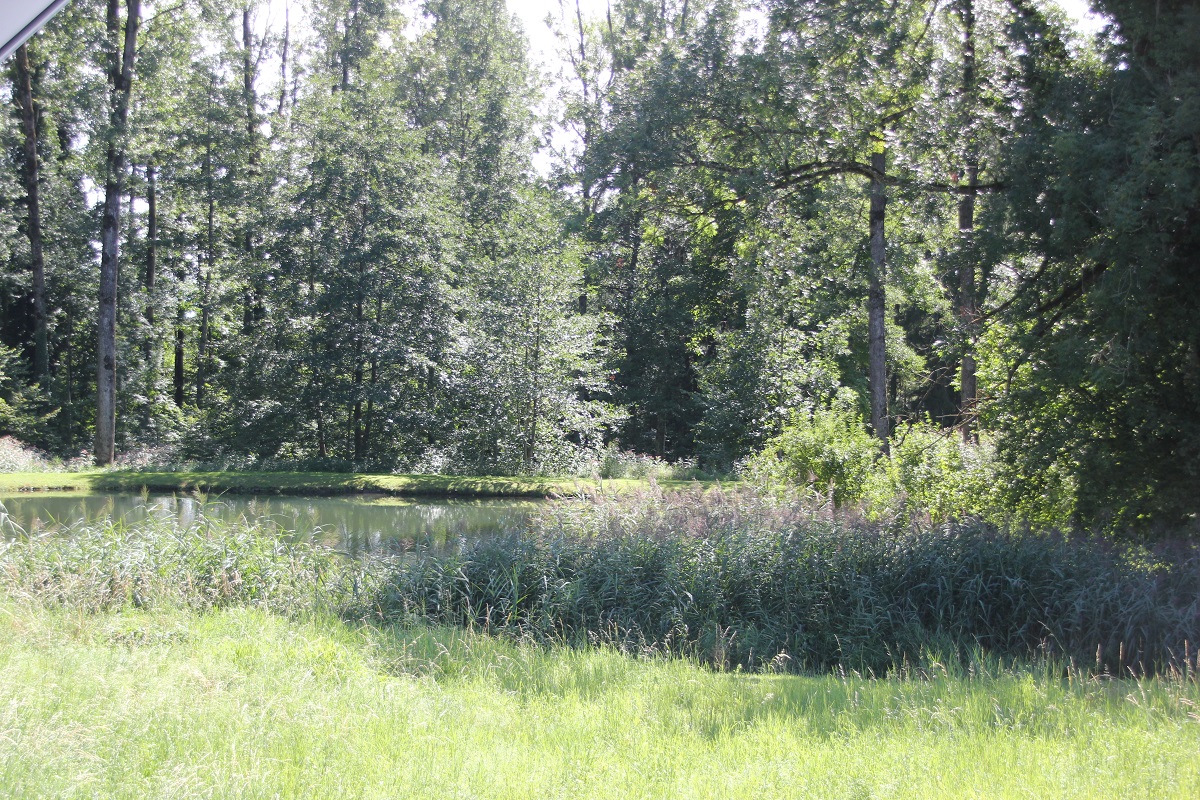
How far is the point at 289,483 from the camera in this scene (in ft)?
65.9

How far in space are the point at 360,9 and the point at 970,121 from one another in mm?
30143

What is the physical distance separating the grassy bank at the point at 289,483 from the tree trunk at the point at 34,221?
9.05m

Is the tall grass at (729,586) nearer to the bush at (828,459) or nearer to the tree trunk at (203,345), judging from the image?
the bush at (828,459)

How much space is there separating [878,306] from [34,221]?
24.9 m

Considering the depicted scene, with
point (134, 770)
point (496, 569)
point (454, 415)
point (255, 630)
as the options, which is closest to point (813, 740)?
point (134, 770)

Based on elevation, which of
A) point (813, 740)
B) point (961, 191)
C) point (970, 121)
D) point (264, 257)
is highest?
point (264, 257)

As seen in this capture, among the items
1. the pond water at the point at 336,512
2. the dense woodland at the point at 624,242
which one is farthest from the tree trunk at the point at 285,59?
the pond water at the point at 336,512

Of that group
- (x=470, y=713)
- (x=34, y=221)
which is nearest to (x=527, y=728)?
(x=470, y=713)

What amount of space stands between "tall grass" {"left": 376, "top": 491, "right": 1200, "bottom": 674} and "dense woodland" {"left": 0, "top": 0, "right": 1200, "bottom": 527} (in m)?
1.99

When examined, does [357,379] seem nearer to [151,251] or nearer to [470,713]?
[151,251]

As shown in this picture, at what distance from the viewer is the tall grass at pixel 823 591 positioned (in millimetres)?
7512

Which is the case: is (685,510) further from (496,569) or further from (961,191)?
(961,191)

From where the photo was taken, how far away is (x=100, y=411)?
75.9 ft

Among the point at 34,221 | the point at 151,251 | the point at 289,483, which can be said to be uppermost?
the point at 34,221
